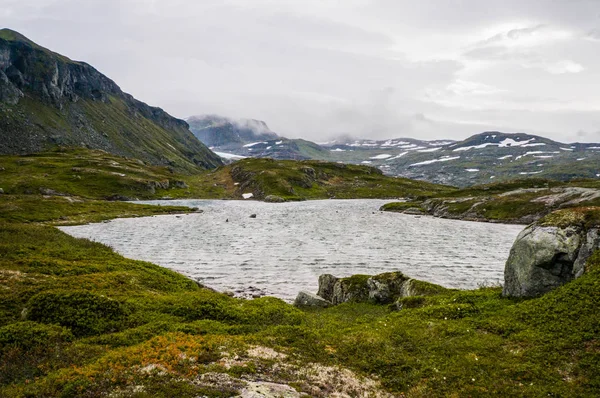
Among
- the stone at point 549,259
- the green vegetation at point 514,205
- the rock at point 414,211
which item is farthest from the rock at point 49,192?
the stone at point 549,259

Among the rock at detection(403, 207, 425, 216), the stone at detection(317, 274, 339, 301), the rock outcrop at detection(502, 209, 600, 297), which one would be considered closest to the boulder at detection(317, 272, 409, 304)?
the stone at detection(317, 274, 339, 301)

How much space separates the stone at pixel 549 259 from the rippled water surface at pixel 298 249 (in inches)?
553

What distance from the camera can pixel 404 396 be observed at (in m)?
15.4

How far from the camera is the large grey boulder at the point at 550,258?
2278 centimetres

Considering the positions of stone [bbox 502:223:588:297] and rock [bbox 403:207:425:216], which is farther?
rock [bbox 403:207:425:216]

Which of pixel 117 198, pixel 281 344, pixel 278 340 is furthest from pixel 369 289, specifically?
pixel 117 198

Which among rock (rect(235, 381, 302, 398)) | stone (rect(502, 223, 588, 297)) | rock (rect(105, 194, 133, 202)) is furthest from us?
rock (rect(105, 194, 133, 202))

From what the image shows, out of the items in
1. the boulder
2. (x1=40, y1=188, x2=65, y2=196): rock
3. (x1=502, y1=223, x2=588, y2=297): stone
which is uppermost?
(x1=40, y1=188, x2=65, y2=196): rock

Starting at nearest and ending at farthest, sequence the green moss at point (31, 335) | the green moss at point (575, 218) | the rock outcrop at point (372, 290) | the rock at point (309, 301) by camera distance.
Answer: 1. the green moss at point (31, 335)
2. the green moss at point (575, 218)
3. the rock outcrop at point (372, 290)
4. the rock at point (309, 301)

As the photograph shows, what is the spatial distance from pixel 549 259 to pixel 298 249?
46.3m

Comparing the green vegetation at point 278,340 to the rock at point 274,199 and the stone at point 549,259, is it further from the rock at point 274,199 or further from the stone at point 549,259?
the rock at point 274,199

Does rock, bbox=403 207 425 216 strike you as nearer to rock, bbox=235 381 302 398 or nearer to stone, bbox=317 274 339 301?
stone, bbox=317 274 339 301

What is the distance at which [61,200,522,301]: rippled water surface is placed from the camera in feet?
156

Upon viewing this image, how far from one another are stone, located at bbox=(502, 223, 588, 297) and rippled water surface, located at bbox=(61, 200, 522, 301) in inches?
553
